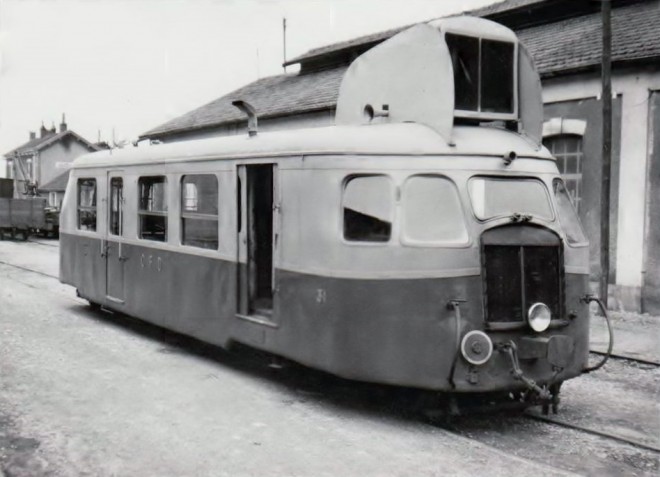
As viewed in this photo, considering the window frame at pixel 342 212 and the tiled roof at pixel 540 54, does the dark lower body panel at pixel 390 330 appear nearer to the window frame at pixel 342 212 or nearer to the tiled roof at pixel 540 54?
the window frame at pixel 342 212

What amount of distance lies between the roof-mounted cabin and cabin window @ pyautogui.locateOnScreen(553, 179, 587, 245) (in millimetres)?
496

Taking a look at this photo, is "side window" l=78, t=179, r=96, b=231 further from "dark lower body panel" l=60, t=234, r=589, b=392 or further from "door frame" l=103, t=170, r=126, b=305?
"dark lower body panel" l=60, t=234, r=589, b=392

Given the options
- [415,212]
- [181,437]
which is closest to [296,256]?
[415,212]

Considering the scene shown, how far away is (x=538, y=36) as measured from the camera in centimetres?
1590

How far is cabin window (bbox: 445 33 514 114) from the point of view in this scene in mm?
6504

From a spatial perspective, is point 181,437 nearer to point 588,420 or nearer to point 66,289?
point 588,420

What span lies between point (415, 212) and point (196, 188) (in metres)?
3.14

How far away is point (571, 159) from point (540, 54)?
7.95 feet

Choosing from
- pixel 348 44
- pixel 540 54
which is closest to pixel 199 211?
pixel 540 54

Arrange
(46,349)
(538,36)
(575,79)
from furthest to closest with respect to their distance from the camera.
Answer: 1. (538,36)
2. (575,79)
3. (46,349)

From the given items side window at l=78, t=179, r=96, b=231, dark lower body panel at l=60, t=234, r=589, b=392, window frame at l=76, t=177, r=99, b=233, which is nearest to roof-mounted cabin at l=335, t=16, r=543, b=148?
dark lower body panel at l=60, t=234, r=589, b=392

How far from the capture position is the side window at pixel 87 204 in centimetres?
1079

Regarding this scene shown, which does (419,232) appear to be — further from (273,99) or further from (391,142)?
(273,99)

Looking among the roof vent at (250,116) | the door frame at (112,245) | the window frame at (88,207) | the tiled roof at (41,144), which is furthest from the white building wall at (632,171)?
the tiled roof at (41,144)
